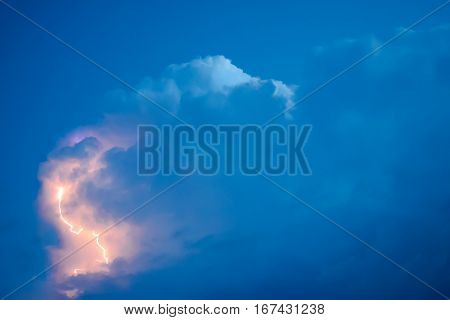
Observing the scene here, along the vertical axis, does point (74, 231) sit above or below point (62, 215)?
below

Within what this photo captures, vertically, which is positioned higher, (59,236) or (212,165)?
(212,165)

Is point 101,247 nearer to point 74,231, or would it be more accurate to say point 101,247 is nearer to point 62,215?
point 74,231

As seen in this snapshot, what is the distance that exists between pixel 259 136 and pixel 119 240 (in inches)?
103

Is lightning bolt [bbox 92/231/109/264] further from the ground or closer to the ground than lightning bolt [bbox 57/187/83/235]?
closer to the ground

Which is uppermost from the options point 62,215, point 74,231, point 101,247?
point 62,215

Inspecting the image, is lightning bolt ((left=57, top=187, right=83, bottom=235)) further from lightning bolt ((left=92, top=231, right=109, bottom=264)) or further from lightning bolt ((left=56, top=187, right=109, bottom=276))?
lightning bolt ((left=92, top=231, right=109, bottom=264))

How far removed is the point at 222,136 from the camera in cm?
578

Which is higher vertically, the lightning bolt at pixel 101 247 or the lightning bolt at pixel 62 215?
the lightning bolt at pixel 62 215

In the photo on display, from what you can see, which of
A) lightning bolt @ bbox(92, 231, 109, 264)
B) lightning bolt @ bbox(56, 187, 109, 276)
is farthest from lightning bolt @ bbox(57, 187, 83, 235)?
lightning bolt @ bbox(92, 231, 109, 264)

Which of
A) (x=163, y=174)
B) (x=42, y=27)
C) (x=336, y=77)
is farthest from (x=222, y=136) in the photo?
(x=42, y=27)

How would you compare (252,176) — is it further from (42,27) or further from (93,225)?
(42,27)

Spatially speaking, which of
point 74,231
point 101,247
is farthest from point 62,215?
point 101,247

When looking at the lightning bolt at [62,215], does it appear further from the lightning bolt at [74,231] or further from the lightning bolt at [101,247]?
the lightning bolt at [101,247]

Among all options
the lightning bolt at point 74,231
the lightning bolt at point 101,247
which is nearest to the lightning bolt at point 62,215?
the lightning bolt at point 74,231
